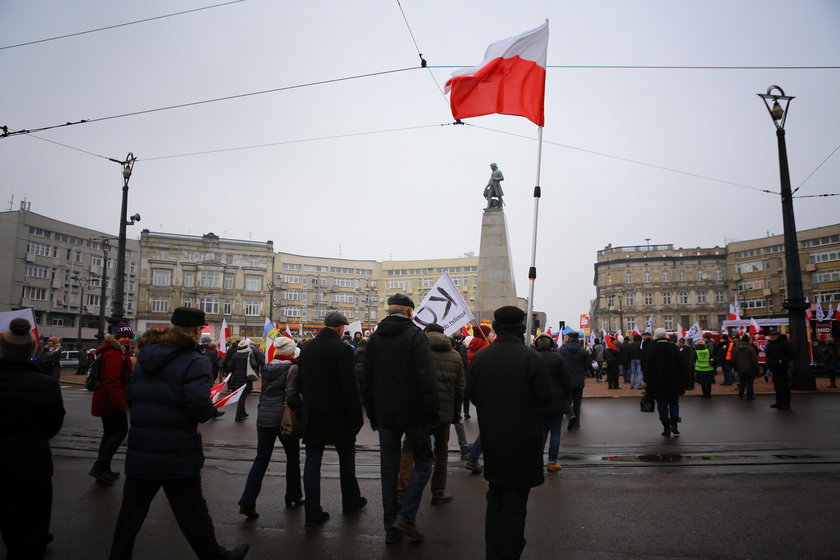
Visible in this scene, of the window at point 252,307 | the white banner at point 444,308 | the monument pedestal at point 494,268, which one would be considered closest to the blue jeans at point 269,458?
the white banner at point 444,308

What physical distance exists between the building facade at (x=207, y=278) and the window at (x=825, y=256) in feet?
221

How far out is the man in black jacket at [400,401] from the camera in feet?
A: 15.2

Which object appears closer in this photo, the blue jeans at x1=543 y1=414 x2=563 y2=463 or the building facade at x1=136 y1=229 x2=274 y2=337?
the blue jeans at x1=543 y1=414 x2=563 y2=463

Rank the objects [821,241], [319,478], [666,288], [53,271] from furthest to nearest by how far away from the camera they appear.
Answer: [666,288] < [821,241] < [53,271] < [319,478]

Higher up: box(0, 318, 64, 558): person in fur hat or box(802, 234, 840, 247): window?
box(802, 234, 840, 247): window

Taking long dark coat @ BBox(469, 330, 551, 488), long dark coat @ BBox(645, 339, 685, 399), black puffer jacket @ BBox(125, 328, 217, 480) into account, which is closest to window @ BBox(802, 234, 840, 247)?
long dark coat @ BBox(645, 339, 685, 399)

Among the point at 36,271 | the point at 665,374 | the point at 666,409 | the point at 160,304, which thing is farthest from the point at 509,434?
the point at 160,304

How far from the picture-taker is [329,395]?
509 cm

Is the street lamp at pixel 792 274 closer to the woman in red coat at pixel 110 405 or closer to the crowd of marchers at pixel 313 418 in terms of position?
the crowd of marchers at pixel 313 418

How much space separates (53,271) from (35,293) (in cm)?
310

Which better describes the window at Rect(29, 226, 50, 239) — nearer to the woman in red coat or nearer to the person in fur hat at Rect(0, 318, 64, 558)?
the woman in red coat

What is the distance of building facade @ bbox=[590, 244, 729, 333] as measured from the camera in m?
77.8

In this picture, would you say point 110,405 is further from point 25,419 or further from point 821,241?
point 821,241

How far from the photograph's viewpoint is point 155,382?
146 inches
